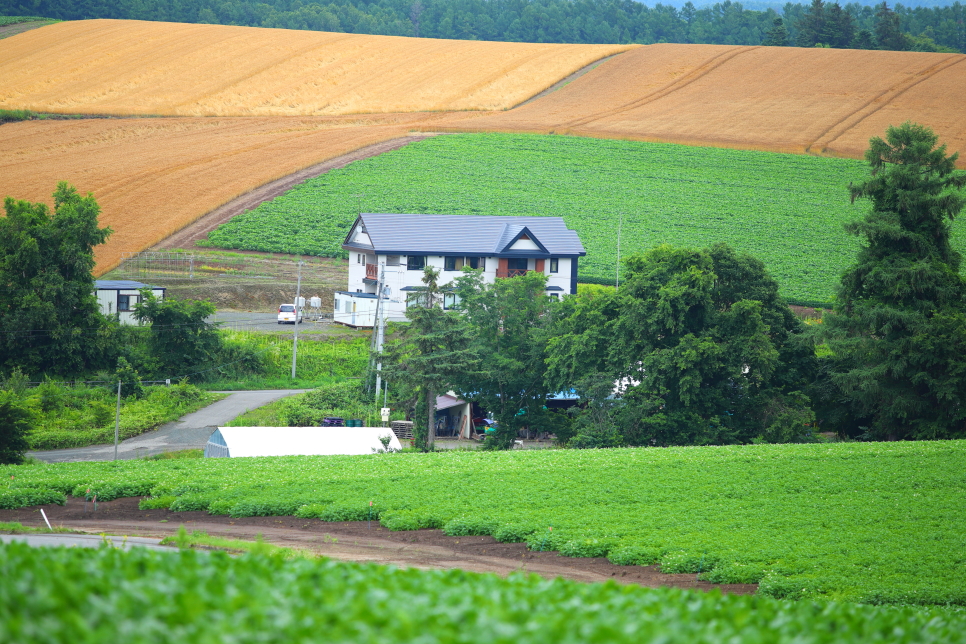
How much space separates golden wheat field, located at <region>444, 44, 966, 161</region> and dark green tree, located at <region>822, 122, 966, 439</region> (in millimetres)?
52659

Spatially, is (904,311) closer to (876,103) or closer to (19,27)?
(876,103)

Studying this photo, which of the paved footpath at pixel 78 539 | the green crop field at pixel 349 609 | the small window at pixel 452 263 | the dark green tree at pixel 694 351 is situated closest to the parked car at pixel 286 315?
the small window at pixel 452 263

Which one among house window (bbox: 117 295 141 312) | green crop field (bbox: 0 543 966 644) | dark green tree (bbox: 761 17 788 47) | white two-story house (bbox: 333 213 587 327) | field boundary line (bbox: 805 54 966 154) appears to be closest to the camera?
green crop field (bbox: 0 543 966 644)

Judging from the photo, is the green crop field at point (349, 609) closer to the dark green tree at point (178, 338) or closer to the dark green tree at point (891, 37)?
the dark green tree at point (178, 338)

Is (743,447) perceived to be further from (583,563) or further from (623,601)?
(623,601)

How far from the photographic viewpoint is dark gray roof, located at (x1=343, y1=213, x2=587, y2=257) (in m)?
62.0

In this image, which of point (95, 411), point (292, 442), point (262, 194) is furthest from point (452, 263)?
point (292, 442)

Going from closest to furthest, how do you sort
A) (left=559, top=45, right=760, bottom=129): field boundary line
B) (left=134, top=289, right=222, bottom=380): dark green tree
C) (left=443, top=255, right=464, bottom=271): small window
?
(left=134, top=289, right=222, bottom=380): dark green tree
(left=443, top=255, right=464, bottom=271): small window
(left=559, top=45, right=760, bottom=129): field boundary line

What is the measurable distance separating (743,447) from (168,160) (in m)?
71.6

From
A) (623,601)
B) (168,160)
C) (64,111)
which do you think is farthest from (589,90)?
(623,601)

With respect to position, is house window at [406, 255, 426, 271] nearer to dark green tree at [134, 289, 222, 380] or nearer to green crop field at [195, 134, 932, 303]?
green crop field at [195, 134, 932, 303]

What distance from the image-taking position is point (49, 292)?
155 feet

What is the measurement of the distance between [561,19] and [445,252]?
122549mm

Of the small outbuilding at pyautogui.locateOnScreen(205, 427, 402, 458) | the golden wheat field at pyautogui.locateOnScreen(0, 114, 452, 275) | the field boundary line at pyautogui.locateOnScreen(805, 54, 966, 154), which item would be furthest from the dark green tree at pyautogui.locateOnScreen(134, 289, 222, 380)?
the field boundary line at pyautogui.locateOnScreen(805, 54, 966, 154)
